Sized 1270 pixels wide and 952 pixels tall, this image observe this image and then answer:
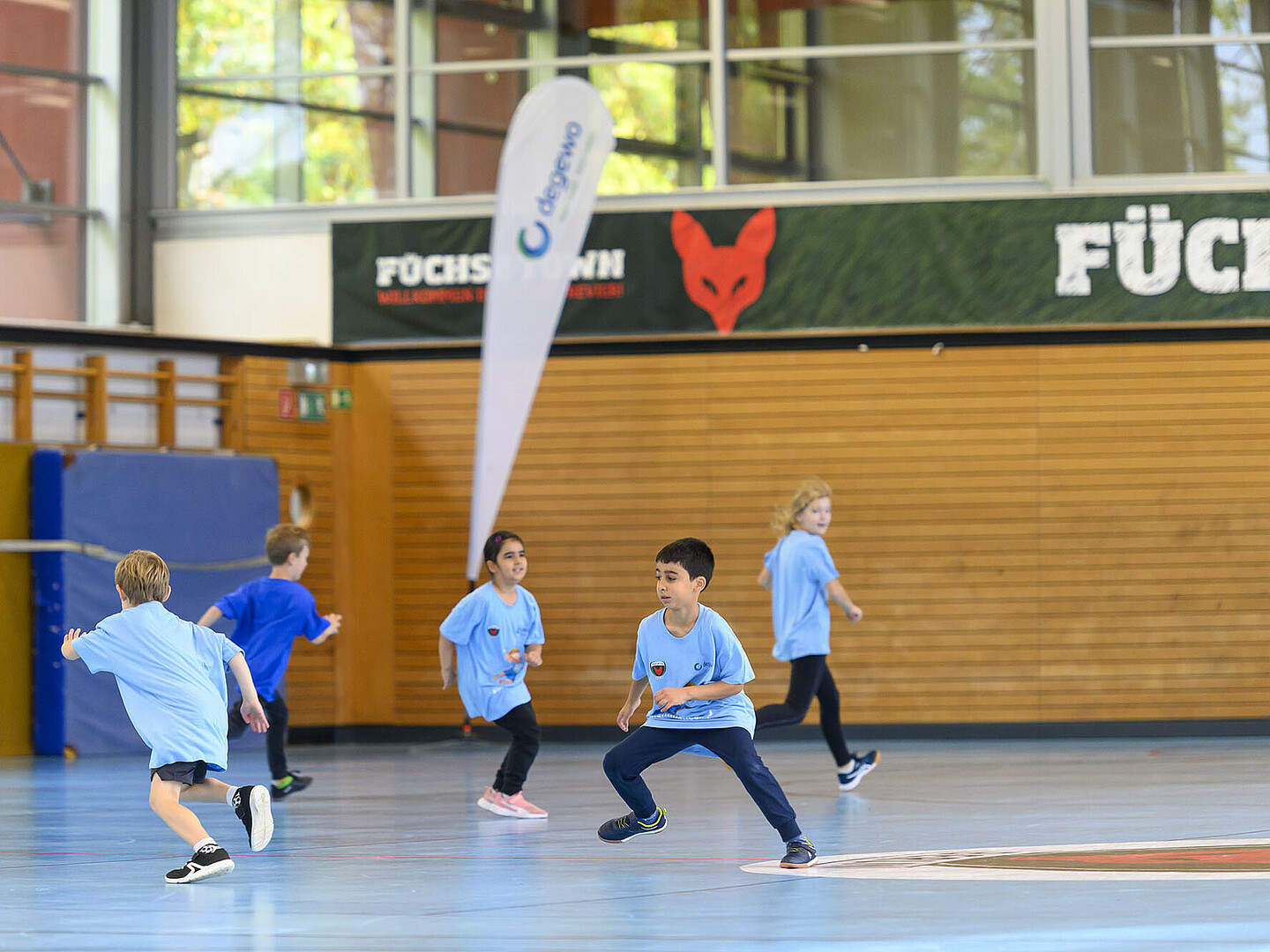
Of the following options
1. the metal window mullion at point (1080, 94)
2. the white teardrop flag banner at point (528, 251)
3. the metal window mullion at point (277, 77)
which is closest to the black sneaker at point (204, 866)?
the white teardrop flag banner at point (528, 251)

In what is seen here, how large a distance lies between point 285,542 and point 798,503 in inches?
125

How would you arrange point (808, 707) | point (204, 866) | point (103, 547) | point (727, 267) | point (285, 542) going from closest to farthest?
point (204, 866), point (285, 542), point (808, 707), point (103, 547), point (727, 267)

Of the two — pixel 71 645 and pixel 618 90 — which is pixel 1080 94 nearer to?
pixel 618 90

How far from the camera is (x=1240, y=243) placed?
15453 mm

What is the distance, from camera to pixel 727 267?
16031 millimetres

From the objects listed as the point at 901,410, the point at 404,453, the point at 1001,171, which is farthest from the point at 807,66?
the point at 404,453

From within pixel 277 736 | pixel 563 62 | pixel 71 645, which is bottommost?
pixel 277 736

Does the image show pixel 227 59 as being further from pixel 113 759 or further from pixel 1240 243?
pixel 1240 243

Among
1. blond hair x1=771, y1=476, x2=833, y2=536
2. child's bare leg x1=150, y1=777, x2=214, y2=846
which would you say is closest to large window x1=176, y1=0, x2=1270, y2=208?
blond hair x1=771, y1=476, x2=833, y2=536

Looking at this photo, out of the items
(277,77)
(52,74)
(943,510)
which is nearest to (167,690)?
(943,510)

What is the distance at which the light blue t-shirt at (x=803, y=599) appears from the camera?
11.2 metres

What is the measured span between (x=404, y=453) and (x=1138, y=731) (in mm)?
7098

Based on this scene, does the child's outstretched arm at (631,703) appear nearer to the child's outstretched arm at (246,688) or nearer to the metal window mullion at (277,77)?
the child's outstretched arm at (246,688)

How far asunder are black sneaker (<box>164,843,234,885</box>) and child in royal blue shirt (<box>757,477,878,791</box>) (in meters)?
4.52
